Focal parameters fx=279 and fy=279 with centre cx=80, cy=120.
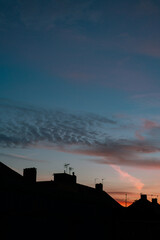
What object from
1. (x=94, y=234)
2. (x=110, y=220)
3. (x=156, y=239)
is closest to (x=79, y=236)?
(x=94, y=234)

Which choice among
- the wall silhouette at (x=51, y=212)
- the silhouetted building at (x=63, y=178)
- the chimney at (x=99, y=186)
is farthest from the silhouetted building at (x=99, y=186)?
the silhouetted building at (x=63, y=178)

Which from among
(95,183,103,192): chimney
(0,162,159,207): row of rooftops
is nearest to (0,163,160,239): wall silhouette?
(0,162,159,207): row of rooftops

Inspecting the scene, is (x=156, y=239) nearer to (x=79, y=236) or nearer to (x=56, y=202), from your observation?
(x=79, y=236)

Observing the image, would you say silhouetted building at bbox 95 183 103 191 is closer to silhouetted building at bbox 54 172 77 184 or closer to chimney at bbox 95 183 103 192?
chimney at bbox 95 183 103 192

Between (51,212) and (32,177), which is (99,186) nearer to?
(32,177)

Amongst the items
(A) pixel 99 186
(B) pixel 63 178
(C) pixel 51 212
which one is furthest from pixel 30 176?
(A) pixel 99 186

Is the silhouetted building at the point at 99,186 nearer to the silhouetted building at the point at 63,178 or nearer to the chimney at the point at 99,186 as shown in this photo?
the chimney at the point at 99,186

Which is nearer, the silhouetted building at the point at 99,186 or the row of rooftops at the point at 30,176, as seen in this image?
the row of rooftops at the point at 30,176

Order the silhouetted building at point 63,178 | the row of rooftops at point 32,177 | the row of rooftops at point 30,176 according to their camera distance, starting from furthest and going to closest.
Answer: the silhouetted building at point 63,178
the row of rooftops at point 30,176
the row of rooftops at point 32,177

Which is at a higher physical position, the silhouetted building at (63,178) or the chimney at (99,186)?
the silhouetted building at (63,178)

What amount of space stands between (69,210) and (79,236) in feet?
9.86

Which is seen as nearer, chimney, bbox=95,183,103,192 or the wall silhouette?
the wall silhouette

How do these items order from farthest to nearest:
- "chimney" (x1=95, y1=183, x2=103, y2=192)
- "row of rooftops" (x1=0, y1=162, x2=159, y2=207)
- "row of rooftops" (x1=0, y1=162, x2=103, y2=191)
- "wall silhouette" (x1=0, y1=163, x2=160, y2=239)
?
"chimney" (x1=95, y1=183, x2=103, y2=192)
"row of rooftops" (x1=0, y1=162, x2=103, y2=191)
"row of rooftops" (x1=0, y1=162, x2=159, y2=207)
"wall silhouette" (x1=0, y1=163, x2=160, y2=239)

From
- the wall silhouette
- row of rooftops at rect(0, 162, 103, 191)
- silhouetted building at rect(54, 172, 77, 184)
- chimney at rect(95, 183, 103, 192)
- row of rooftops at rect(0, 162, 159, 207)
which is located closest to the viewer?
the wall silhouette
